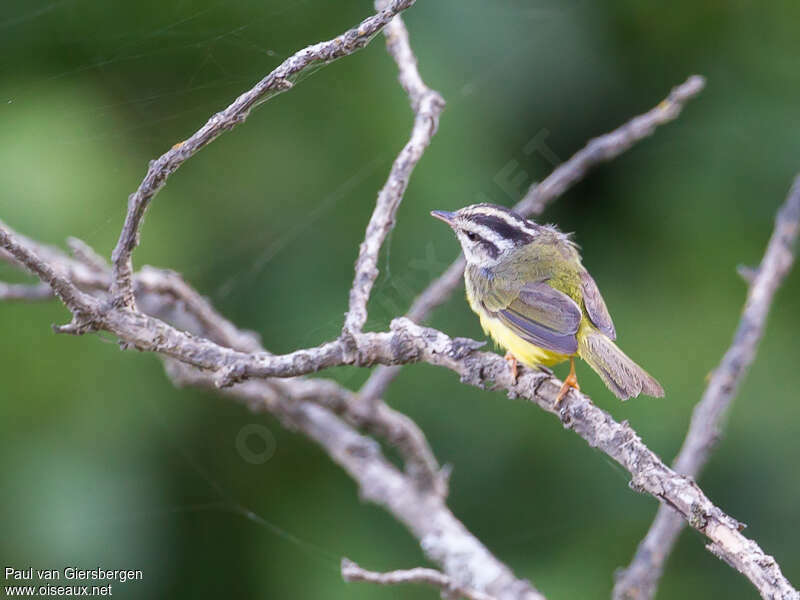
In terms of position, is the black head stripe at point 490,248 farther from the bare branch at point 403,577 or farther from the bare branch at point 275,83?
the bare branch at point 275,83

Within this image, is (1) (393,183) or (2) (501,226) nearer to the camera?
(1) (393,183)

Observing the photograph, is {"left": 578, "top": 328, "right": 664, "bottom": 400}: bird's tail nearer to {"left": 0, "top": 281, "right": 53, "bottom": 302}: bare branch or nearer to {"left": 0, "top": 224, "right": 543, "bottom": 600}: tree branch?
{"left": 0, "top": 224, "right": 543, "bottom": 600}: tree branch

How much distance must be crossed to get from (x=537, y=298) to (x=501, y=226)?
26cm

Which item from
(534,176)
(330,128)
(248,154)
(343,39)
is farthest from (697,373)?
(343,39)

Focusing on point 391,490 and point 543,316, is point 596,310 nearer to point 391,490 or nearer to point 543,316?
point 543,316

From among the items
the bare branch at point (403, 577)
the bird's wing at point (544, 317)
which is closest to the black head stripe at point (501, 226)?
the bird's wing at point (544, 317)

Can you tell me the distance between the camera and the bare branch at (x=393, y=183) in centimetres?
173

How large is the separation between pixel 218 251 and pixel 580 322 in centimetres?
145

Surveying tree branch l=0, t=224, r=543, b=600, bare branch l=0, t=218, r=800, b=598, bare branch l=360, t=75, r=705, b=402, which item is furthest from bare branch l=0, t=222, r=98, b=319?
bare branch l=360, t=75, r=705, b=402

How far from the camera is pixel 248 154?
312 cm

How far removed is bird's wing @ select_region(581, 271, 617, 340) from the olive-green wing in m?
0.05

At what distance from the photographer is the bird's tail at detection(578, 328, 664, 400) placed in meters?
1.84

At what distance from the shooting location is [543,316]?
2.13 meters

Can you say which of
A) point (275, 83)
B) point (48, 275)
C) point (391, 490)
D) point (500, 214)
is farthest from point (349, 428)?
point (275, 83)
